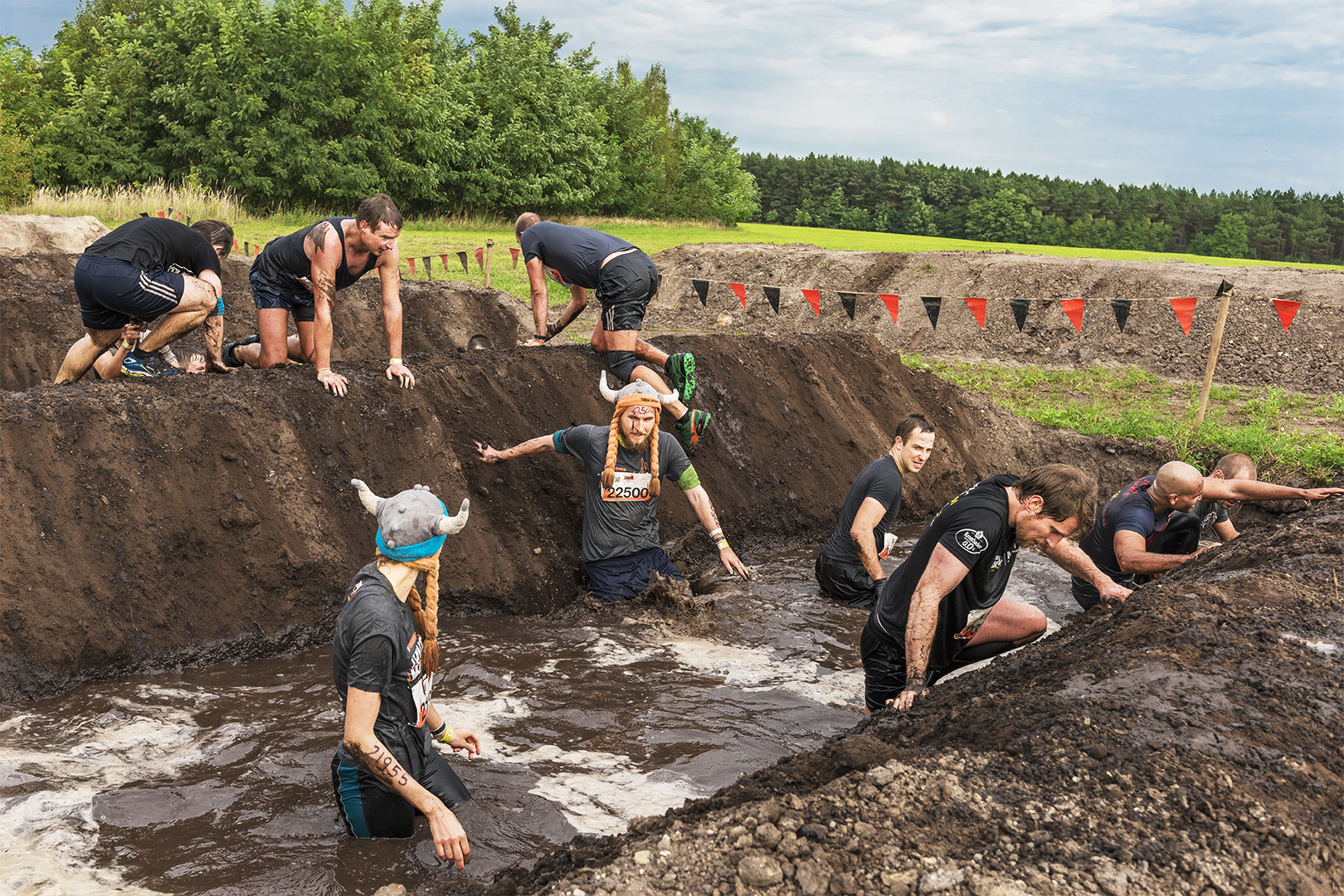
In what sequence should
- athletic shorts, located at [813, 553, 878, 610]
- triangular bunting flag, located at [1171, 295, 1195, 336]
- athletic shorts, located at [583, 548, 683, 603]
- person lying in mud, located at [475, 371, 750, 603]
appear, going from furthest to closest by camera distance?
triangular bunting flag, located at [1171, 295, 1195, 336], athletic shorts, located at [813, 553, 878, 610], athletic shorts, located at [583, 548, 683, 603], person lying in mud, located at [475, 371, 750, 603]

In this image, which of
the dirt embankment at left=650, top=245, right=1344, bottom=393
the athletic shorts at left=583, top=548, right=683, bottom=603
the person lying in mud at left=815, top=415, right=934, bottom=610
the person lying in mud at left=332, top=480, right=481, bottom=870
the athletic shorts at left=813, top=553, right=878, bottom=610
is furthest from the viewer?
the dirt embankment at left=650, top=245, right=1344, bottom=393

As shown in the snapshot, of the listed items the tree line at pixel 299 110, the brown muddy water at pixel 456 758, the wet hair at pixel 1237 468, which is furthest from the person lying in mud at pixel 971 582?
the tree line at pixel 299 110

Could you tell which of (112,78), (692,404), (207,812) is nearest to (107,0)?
(112,78)

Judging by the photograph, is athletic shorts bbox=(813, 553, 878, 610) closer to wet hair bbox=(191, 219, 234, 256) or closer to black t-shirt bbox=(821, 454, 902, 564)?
black t-shirt bbox=(821, 454, 902, 564)

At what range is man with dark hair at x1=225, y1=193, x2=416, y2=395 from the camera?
20.9 feet

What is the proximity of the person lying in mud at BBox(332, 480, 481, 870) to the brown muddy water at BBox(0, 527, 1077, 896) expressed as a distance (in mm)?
262

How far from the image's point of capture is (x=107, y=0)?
3706 centimetres

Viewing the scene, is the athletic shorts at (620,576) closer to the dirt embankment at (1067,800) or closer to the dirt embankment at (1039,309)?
the dirt embankment at (1067,800)

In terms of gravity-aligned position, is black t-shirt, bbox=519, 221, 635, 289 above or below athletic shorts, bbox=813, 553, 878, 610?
above

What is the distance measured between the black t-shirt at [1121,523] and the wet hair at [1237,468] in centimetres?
65

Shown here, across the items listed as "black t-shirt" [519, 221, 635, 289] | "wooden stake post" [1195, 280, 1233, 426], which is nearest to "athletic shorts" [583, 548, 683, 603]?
"black t-shirt" [519, 221, 635, 289]

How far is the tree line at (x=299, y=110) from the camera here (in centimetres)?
3095

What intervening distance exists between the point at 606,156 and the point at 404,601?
40162 mm

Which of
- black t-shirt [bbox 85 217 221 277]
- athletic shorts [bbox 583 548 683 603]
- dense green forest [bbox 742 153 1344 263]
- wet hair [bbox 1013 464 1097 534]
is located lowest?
athletic shorts [bbox 583 548 683 603]
